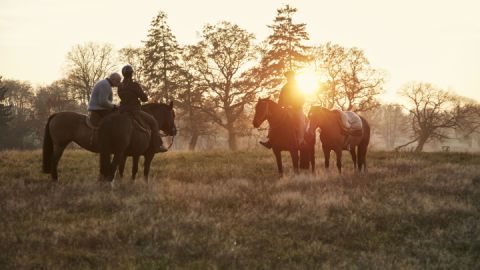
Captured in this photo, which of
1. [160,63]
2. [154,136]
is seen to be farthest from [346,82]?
[154,136]

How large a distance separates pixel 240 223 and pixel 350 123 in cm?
768

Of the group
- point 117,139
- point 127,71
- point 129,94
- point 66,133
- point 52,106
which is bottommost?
point 117,139

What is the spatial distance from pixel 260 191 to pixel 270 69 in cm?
3107

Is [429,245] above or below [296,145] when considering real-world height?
below

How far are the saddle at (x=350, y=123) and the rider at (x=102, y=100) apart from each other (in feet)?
23.4

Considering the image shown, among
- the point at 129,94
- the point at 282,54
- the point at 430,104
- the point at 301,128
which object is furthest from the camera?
the point at 430,104

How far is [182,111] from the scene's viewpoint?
1731 inches

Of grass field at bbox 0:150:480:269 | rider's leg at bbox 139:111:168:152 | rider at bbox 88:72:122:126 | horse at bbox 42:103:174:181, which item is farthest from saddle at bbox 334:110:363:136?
horse at bbox 42:103:174:181

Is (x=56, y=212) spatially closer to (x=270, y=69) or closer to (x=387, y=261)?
(x=387, y=261)

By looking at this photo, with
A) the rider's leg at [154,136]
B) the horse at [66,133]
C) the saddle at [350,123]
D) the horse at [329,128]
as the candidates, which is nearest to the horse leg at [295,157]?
the horse at [329,128]

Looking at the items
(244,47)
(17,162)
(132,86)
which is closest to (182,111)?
(244,47)

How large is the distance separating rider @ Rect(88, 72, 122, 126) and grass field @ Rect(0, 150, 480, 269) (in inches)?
70.5

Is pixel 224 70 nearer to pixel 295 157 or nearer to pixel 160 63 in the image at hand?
pixel 160 63

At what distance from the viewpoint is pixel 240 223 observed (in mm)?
7906
